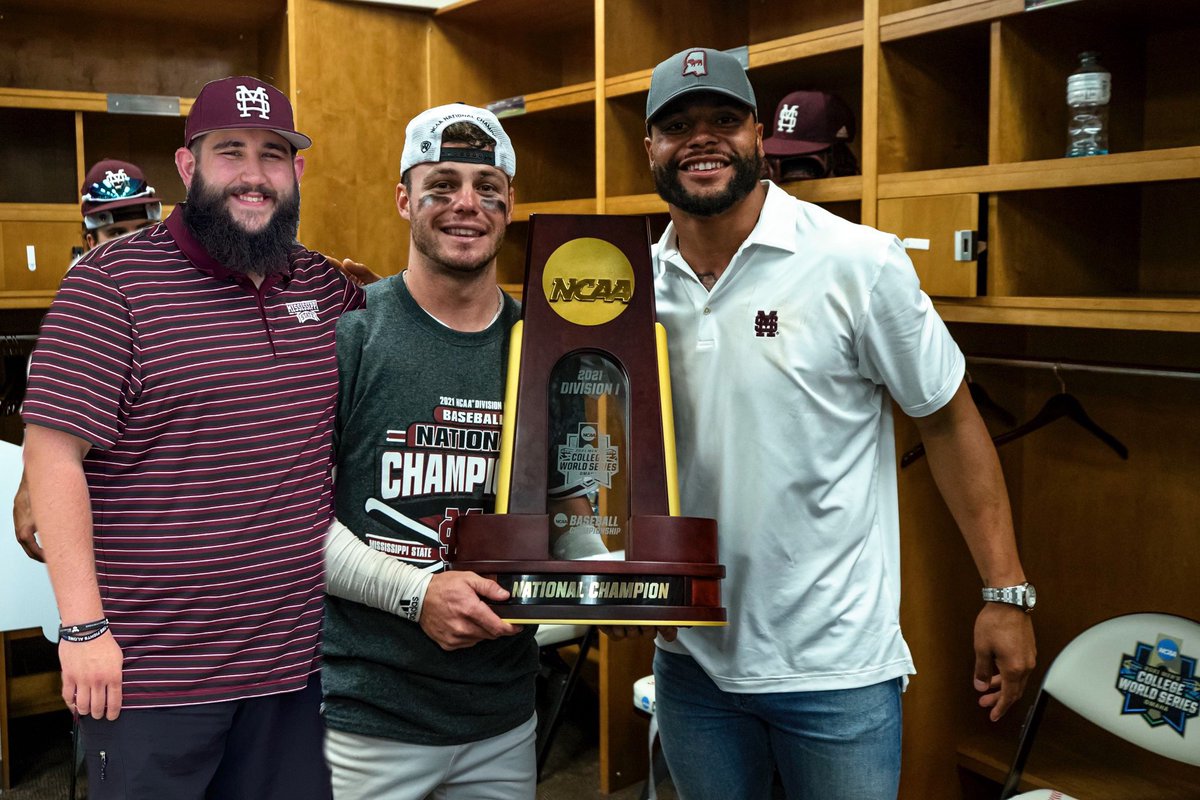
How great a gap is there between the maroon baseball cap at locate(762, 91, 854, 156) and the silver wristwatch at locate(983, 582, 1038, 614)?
1257 mm

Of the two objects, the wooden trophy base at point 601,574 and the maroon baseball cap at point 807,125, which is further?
the maroon baseball cap at point 807,125

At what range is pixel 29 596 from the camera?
261cm

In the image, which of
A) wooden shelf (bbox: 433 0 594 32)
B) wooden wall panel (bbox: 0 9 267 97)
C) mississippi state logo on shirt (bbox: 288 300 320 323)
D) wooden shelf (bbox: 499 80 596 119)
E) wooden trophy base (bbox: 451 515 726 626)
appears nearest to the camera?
wooden trophy base (bbox: 451 515 726 626)

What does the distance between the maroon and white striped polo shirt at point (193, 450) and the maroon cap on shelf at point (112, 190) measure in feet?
6.15

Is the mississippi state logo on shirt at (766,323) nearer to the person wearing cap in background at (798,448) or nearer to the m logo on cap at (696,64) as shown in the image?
the person wearing cap in background at (798,448)

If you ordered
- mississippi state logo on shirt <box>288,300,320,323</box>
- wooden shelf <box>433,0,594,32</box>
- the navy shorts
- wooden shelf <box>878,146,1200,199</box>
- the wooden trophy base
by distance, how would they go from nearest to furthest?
the wooden trophy base, the navy shorts, mississippi state logo on shirt <box>288,300,320,323</box>, wooden shelf <box>878,146,1200,199</box>, wooden shelf <box>433,0,594,32</box>

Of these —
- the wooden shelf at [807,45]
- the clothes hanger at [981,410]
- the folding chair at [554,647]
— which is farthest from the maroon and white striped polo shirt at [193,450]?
the folding chair at [554,647]

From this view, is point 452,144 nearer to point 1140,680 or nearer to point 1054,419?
point 1054,419

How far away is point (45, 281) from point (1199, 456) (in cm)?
344

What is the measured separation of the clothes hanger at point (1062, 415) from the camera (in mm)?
2465

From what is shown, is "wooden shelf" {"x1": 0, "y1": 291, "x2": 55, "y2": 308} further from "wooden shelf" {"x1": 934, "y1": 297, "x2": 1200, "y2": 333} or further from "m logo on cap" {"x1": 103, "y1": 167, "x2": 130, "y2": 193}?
"wooden shelf" {"x1": 934, "y1": 297, "x2": 1200, "y2": 333}

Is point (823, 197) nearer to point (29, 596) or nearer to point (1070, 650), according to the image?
point (1070, 650)

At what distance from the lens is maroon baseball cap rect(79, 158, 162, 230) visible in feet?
10.7

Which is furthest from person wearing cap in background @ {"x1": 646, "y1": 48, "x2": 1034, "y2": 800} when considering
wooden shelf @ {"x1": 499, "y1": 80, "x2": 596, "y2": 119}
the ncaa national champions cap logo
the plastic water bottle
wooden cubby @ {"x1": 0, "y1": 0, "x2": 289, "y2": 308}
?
wooden cubby @ {"x1": 0, "y1": 0, "x2": 289, "y2": 308}
